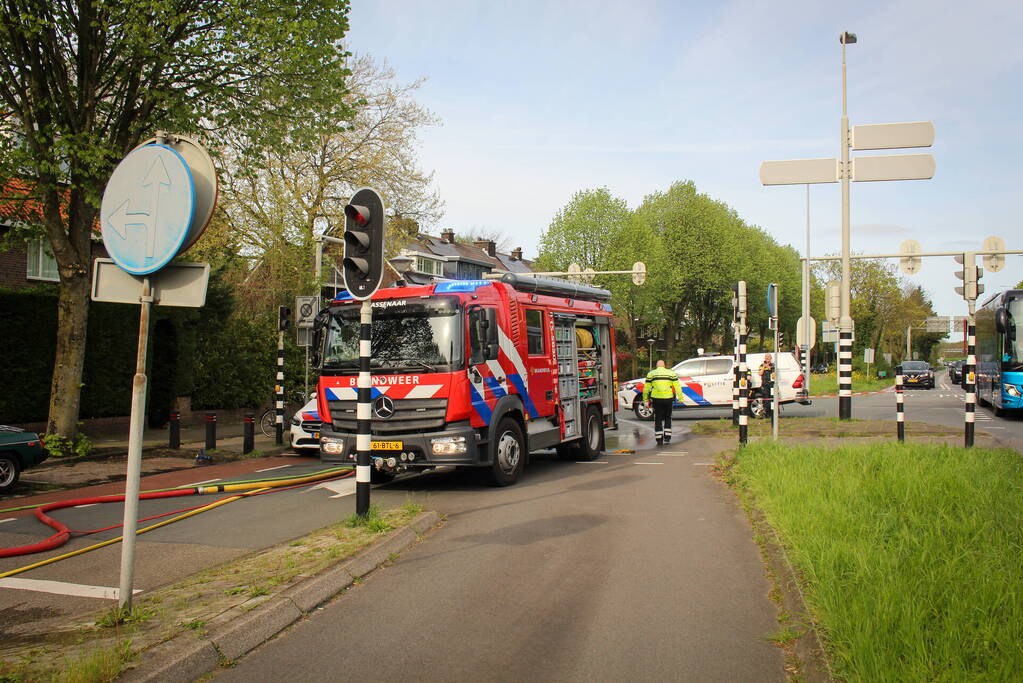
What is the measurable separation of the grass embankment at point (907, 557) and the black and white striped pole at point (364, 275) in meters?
3.71

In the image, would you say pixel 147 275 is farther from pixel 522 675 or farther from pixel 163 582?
pixel 522 675

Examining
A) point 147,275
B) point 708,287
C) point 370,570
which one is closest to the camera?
point 147,275

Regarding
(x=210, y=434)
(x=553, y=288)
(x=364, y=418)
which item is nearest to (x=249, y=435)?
(x=210, y=434)

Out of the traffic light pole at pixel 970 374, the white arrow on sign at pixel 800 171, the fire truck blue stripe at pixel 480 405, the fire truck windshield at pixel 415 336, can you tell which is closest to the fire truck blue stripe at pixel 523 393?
the fire truck blue stripe at pixel 480 405

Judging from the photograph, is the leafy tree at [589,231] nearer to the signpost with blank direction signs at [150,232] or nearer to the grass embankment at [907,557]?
the grass embankment at [907,557]

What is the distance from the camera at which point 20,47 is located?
Answer: 45.2 ft

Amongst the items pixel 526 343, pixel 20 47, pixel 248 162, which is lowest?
pixel 526 343

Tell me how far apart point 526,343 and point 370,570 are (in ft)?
19.2

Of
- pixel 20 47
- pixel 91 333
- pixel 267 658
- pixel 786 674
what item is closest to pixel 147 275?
pixel 267 658

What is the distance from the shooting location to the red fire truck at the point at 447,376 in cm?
1009

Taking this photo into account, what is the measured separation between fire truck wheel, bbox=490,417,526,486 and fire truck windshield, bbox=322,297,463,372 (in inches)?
48.9

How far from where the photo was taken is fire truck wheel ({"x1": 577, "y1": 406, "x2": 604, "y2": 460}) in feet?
46.1

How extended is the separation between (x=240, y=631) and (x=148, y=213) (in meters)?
2.42

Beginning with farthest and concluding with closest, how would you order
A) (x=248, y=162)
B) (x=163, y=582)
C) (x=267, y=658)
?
(x=248, y=162), (x=163, y=582), (x=267, y=658)
